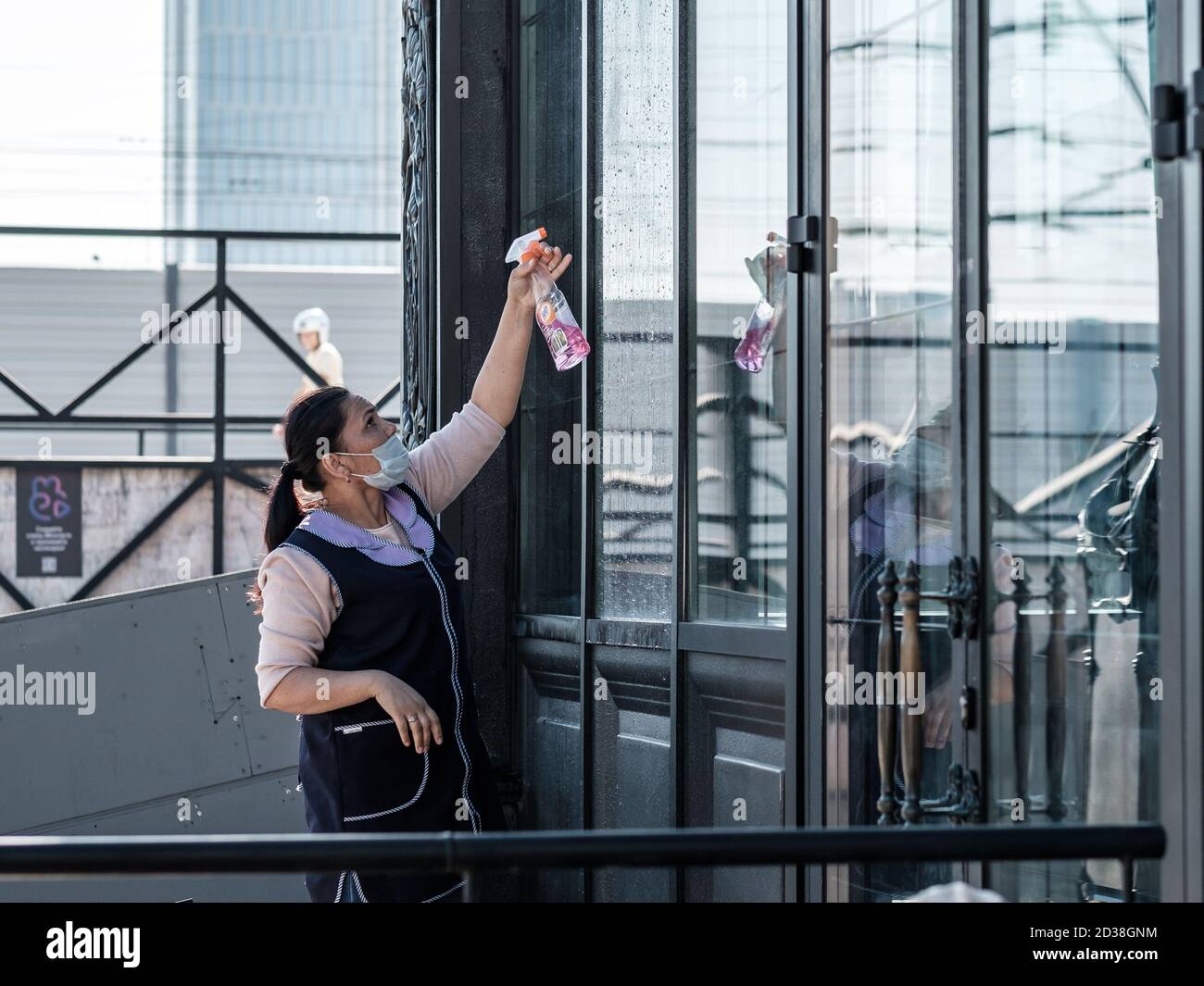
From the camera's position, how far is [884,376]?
2.59m

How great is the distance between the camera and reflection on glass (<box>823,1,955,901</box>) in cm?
245

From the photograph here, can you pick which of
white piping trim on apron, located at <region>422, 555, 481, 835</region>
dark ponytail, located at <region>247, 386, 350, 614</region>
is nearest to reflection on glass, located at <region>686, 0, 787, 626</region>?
white piping trim on apron, located at <region>422, 555, 481, 835</region>

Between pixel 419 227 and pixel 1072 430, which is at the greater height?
pixel 419 227

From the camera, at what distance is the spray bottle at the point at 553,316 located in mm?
3588

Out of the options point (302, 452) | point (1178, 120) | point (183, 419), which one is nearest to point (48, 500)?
point (183, 419)

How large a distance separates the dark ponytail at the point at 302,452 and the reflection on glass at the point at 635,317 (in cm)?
69

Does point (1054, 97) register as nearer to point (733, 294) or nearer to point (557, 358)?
point (733, 294)

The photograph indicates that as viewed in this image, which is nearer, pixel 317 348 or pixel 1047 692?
pixel 1047 692

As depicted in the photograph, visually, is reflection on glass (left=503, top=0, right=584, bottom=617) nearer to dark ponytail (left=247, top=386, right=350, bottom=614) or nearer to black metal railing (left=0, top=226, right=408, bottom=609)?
dark ponytail (left=247, top=386, right=350, bottom=614)

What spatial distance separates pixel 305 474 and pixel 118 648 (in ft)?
6.45

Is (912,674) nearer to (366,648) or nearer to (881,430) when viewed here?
(881,430)

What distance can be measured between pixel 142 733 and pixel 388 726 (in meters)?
2.12

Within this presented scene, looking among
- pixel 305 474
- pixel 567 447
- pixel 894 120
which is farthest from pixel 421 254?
pixel 894 120

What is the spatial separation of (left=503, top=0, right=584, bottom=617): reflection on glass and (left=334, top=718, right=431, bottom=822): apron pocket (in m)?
0.88
